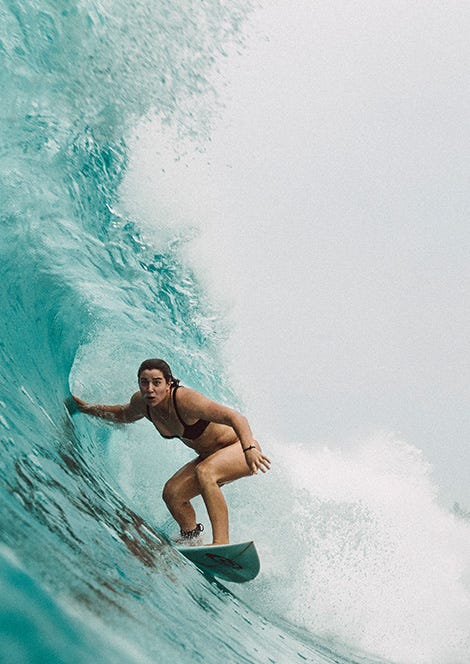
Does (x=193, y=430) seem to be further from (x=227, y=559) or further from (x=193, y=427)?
(x=227, y=559)

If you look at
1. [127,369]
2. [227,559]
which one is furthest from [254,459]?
[127,369]

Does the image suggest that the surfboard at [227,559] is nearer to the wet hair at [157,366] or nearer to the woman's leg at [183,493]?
the woman's leg at [183,493]

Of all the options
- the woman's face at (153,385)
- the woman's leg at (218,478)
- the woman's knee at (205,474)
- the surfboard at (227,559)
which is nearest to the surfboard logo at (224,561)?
the surfboard at (227,559)

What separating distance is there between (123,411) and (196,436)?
887 millimetres

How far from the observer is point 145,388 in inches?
169

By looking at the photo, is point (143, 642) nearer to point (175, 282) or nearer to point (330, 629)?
point (330, 629)

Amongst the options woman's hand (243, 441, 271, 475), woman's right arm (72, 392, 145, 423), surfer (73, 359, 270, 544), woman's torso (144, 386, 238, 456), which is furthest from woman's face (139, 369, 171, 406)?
woman's hand (243, 441, 271, 475)

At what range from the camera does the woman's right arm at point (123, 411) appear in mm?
4805

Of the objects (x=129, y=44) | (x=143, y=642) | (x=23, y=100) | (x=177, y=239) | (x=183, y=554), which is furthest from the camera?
(x=177, y=239)

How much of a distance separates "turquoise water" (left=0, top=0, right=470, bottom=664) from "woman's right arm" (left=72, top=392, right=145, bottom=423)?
32 cm

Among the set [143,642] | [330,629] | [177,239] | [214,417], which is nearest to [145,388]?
[214,417]

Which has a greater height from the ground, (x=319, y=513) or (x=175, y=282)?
(x=175, y=282)

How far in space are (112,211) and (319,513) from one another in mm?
5732

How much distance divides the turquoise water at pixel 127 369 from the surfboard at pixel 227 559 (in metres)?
0.14
